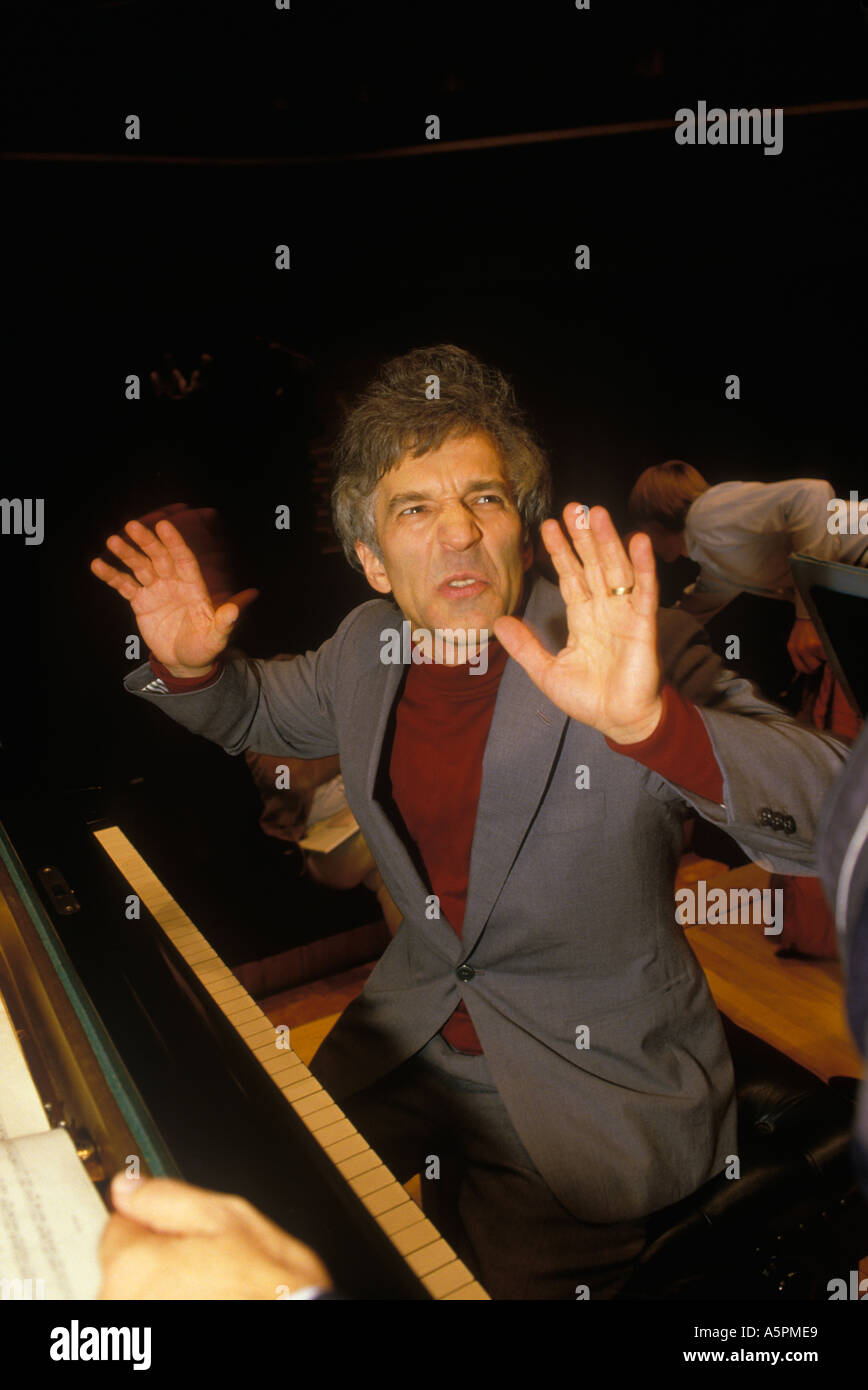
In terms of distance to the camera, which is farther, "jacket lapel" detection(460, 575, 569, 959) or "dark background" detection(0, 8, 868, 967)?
"dark background" detection(0, 8, 868, 967)

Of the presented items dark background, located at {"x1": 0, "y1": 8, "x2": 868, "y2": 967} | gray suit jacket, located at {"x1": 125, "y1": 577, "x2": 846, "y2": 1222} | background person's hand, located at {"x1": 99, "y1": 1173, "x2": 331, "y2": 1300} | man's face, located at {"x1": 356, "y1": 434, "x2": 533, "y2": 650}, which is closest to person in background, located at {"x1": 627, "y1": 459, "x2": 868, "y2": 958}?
dark background, located at {"x1": 0, "y1": 8, "x2": 868, "y2": 967}

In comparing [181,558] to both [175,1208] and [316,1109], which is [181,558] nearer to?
[316,1109]

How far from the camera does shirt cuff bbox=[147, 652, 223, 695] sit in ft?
6.40

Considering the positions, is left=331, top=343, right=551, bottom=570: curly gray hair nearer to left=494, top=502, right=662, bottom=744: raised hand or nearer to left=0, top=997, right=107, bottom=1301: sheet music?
left=494, top=502, right=662, bottom=744: raised hand

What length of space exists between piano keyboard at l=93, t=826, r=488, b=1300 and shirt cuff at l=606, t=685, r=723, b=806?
711 mm

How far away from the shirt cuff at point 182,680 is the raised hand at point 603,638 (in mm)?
848

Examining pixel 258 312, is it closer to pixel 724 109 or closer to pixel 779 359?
pixel 724 109

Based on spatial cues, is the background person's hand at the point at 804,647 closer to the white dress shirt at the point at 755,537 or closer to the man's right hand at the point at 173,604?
the white dress shirt at the point at 755,537

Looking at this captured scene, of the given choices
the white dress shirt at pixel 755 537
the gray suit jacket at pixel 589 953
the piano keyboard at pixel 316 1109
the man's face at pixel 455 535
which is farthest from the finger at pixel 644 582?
the white dress shirt at pixel 755 537

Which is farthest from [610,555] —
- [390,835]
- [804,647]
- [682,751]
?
[804,647]

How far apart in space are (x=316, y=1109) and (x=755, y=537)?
3.66 metres

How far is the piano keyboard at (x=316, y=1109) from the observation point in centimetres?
89

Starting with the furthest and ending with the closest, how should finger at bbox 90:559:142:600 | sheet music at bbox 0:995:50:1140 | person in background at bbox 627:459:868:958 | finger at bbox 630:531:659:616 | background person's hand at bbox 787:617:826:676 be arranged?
background person's hand at bbox 787:617:826:676
person in background at bbox 627:459:868:958
finger at bbox 90:559:142:600
finger at bbox 630:531:659:616
sheet music at bbox 0:995:50:1140
